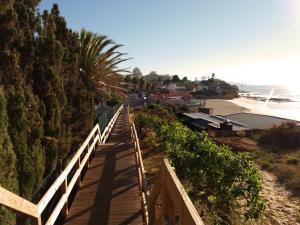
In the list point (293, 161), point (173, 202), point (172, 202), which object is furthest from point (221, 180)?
point (293, 161)

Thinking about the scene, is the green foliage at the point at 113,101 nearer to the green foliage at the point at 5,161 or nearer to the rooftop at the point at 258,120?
the rooftop at the point at 258,120

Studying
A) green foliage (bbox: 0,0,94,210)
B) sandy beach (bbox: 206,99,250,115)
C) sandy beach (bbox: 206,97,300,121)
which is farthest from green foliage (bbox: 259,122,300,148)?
sandy beach (bbox: 206,99,250,115)

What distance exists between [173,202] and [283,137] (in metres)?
30.8

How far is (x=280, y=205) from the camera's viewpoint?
A: 1322cm

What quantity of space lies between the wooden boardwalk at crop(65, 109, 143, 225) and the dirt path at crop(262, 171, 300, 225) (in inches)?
216

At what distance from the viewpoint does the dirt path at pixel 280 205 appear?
448 inches

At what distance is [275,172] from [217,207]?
12.6 m

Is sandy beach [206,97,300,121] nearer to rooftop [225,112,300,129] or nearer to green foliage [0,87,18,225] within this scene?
rooftop [225,112,300,129]

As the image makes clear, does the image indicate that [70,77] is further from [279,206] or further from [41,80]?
[279,206]

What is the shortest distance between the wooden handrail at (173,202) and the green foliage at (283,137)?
28871 millimetres

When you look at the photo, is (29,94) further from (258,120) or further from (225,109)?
(225,109)

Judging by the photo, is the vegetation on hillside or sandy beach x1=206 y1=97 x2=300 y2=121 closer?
the vegetation on hillside

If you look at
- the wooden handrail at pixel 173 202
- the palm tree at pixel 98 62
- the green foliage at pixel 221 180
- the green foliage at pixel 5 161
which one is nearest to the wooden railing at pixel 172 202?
the wooden handrail at pixel 173 202

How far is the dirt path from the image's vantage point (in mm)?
11383
